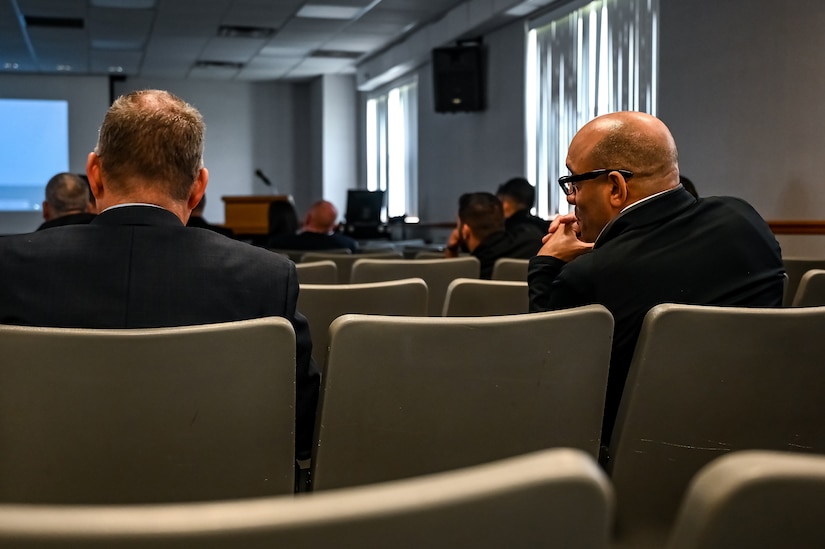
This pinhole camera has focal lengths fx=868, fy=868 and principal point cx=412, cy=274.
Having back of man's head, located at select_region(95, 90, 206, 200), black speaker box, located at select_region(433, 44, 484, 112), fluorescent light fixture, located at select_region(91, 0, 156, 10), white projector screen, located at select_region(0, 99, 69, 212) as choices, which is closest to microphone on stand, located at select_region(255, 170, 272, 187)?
white projector screen, located at select_region(0, 99, 69, 212)

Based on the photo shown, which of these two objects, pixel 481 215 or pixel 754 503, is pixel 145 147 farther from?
pixel 481 215

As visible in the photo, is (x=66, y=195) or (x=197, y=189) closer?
(x=197, y=189)

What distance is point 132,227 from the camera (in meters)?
1.55

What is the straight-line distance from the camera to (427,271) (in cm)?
338

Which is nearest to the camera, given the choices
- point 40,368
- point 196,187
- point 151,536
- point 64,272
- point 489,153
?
point 151,536

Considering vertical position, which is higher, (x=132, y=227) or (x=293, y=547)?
(x=132, y=227)

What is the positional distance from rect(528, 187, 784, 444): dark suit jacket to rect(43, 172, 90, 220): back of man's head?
3355mm

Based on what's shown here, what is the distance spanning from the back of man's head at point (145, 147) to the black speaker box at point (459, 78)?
25.7ft

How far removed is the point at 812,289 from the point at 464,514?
2099 mm

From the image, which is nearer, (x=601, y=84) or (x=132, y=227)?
(x=132, y=227)

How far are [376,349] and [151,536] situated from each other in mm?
791

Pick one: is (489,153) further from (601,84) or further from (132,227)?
(132,227)

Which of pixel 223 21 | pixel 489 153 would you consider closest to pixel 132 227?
pixel 489 153

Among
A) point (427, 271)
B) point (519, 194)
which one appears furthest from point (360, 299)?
point (519, 194)
